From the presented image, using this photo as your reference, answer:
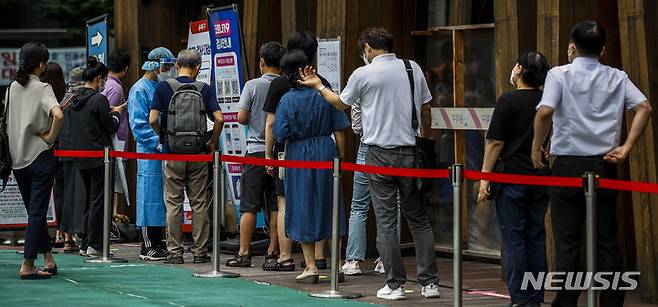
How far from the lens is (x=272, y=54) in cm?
1227

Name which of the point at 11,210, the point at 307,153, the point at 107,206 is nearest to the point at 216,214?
the point at 307,153

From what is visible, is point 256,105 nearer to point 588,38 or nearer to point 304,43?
point 304,43

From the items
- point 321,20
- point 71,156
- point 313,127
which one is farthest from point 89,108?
point 313,127

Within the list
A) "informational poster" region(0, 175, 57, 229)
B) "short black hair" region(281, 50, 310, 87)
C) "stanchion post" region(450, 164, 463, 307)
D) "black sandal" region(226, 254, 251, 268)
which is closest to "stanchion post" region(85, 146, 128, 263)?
"black sandal" region(226, 254, 251, 268)

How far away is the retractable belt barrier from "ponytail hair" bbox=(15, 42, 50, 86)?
4.84 ft

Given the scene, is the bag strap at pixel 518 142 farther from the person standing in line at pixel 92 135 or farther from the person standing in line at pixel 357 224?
the person standing in line at pixel 92 135

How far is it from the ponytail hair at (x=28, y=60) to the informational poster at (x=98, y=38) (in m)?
4.67

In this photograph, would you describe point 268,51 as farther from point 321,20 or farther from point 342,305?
point 342,305

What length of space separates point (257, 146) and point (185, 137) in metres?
0.66

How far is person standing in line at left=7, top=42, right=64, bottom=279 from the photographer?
11.3 metres

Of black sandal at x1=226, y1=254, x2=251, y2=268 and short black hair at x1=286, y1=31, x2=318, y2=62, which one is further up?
short black hair at x1=286, y1=31, x2=318, y2=62

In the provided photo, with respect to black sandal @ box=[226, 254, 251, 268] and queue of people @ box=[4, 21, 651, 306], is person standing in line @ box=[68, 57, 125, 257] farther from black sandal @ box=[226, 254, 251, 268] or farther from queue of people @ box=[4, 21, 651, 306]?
black sandal @ box=[226, 254, 251, 268]

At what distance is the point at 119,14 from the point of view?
17266 mm

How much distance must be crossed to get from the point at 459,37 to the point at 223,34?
2.45 m
